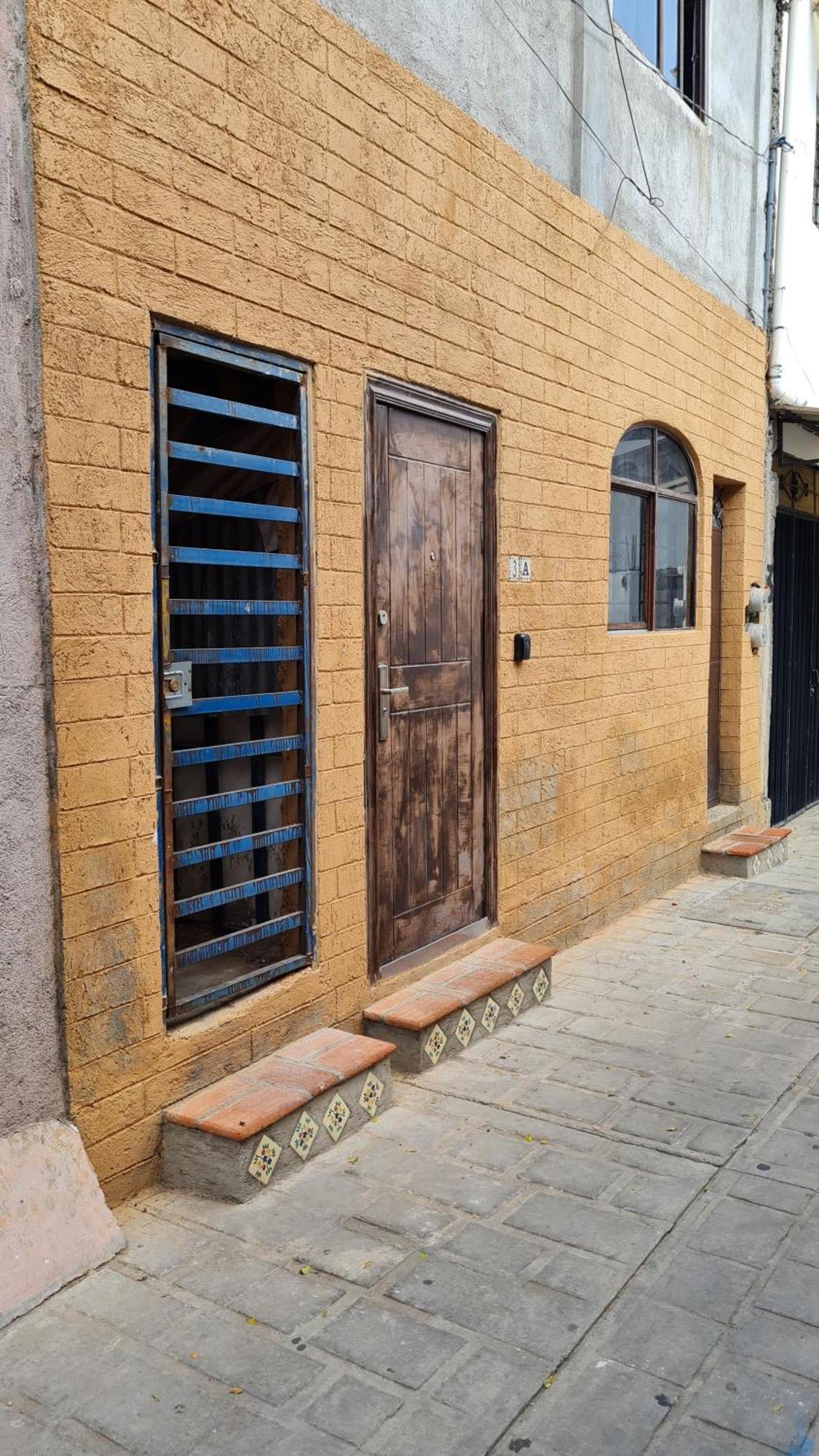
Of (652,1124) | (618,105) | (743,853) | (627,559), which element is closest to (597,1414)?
(652,1124)

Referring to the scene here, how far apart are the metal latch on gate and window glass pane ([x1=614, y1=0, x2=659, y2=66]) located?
5.11m

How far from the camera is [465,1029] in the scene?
4629mm

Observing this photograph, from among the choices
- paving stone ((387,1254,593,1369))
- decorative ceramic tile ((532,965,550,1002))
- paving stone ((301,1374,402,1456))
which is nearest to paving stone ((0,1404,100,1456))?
paving stone ((301,1374,402,1456))

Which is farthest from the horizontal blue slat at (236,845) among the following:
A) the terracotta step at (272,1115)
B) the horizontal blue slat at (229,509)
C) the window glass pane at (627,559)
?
the window glass pane at (627,559)

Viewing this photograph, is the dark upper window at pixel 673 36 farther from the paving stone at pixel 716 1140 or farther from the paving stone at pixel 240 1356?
the paving stone at pixel 240 1356

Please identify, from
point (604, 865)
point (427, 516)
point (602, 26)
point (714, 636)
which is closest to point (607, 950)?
point (604, 865)

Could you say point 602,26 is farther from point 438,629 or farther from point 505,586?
point 438,629

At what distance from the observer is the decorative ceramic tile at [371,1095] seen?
3.91 metres

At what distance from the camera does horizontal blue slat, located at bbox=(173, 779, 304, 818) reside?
3.62m

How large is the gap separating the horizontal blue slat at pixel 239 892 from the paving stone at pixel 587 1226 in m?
1.31

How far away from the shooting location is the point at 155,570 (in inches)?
137

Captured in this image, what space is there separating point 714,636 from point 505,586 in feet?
12.3

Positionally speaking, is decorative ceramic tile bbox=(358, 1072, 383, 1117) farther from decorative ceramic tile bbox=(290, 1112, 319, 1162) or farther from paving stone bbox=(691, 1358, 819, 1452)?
paving stone bbox=(691, 1358, 819, 1452)

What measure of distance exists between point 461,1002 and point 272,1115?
127 cm
